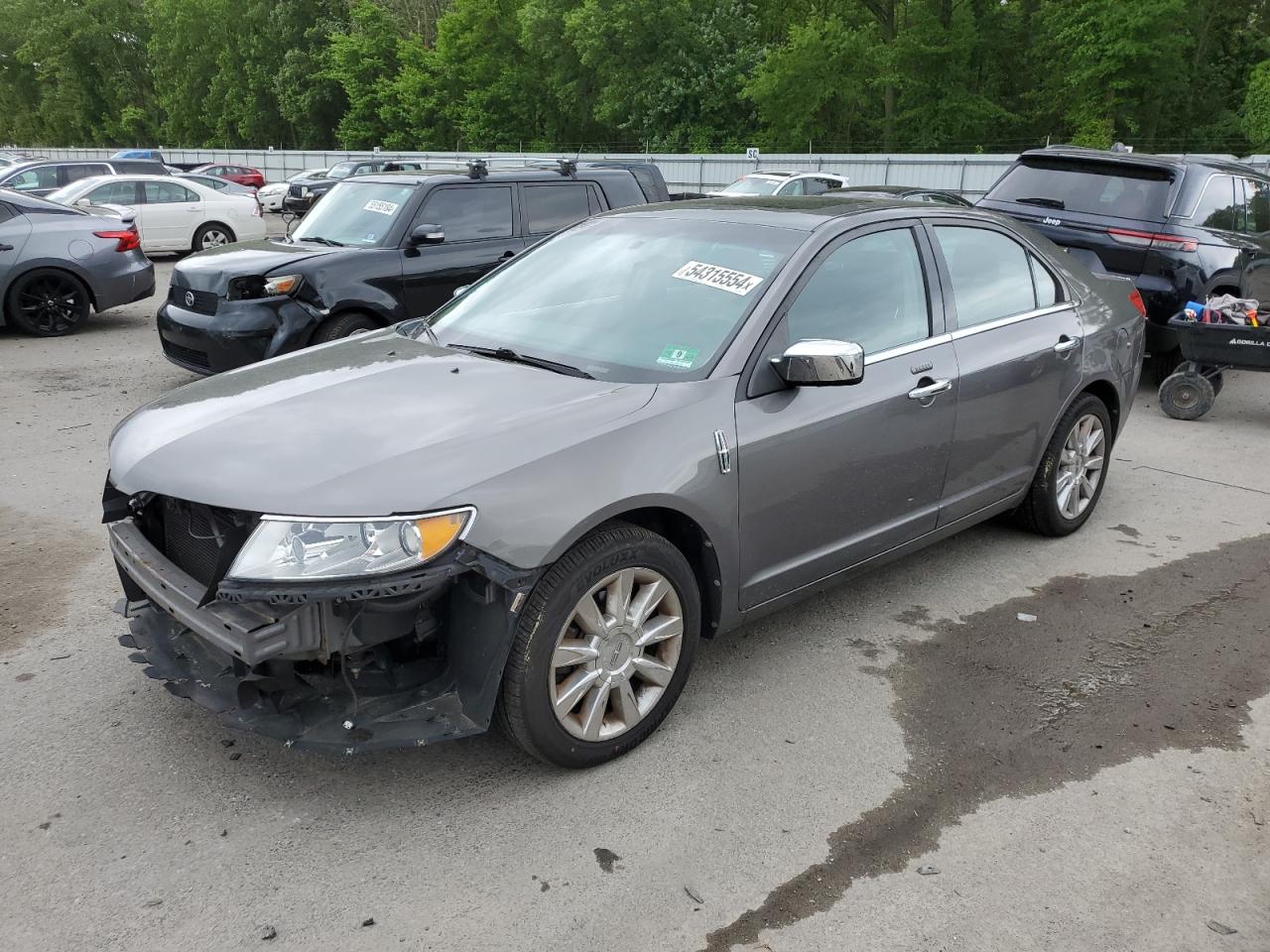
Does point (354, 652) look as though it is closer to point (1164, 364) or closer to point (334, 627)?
point (334, 627)

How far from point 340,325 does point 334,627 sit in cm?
531

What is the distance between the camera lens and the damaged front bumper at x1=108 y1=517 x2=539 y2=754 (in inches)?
111

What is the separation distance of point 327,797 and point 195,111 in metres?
85.1

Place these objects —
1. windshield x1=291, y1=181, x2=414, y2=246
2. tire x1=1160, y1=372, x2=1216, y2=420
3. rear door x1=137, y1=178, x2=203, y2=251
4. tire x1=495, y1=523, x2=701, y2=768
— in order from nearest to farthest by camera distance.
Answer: tire x1=495, y1=523, x2=701, y2=768, tire x1=1160, y1=372, x2=1216, y2=420, windshield x1=291, y1=181, x2=414, y2=246, rear door x1=137, y1=178, x2=203, y2=251

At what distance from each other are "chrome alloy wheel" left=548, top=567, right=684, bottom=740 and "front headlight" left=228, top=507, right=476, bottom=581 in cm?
50

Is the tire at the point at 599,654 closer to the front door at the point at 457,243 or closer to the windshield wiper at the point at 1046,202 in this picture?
the front door at the point at 457,243

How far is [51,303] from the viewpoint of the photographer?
10711mm

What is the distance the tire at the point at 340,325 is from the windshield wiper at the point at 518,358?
388cm

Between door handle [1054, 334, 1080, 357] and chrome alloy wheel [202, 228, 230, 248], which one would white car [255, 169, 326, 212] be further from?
door handle [1054, 334, 1080, 357]

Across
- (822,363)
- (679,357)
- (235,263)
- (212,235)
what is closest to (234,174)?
(212,235)

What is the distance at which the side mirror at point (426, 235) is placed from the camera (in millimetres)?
8203

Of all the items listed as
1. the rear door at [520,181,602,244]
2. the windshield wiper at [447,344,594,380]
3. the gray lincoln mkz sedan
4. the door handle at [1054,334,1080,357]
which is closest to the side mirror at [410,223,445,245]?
the rear door at [520,181,602,244]

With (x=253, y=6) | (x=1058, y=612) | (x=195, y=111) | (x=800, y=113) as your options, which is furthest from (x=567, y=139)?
(x=1058, y=612)

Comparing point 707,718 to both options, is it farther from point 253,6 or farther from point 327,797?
point 253,6
